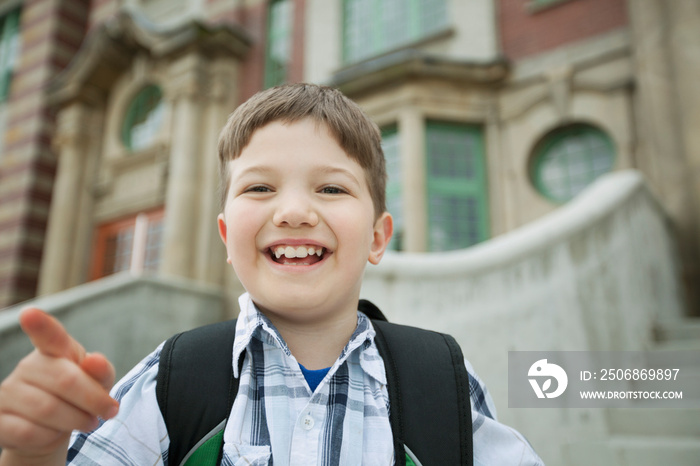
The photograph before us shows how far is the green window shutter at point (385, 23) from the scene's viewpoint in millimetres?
8352

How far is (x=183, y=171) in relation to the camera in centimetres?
909

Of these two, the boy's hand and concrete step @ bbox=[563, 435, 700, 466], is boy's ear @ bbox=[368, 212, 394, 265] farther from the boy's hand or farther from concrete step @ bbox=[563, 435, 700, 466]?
concrete step @ bbox=[563, 435, 700, 466]

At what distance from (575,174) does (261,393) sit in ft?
22.3

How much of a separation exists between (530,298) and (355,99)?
5826 millimetres

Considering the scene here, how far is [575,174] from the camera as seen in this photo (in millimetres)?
6898

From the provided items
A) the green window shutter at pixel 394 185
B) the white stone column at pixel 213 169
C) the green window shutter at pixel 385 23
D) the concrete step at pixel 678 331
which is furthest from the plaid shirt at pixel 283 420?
the green window shutter at pixel 385 23

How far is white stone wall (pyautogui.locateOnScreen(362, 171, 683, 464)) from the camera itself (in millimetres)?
2893

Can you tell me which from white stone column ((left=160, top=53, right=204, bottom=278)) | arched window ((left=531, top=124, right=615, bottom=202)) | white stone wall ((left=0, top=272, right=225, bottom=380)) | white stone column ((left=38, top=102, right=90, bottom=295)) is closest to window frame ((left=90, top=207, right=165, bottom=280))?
white stone column ((left=38, top=102, right=90, bottom=295))

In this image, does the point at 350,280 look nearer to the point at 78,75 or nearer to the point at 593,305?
the point at 593,305

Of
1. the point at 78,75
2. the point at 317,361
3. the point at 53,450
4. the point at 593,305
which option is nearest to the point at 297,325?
the point at 317,361

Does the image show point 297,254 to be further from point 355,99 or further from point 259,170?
point 355,99

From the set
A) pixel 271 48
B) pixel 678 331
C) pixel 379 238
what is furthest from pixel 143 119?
pixel 379 238

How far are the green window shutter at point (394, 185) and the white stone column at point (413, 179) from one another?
0.83ft

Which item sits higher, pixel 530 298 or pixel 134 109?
pixel 134 109
